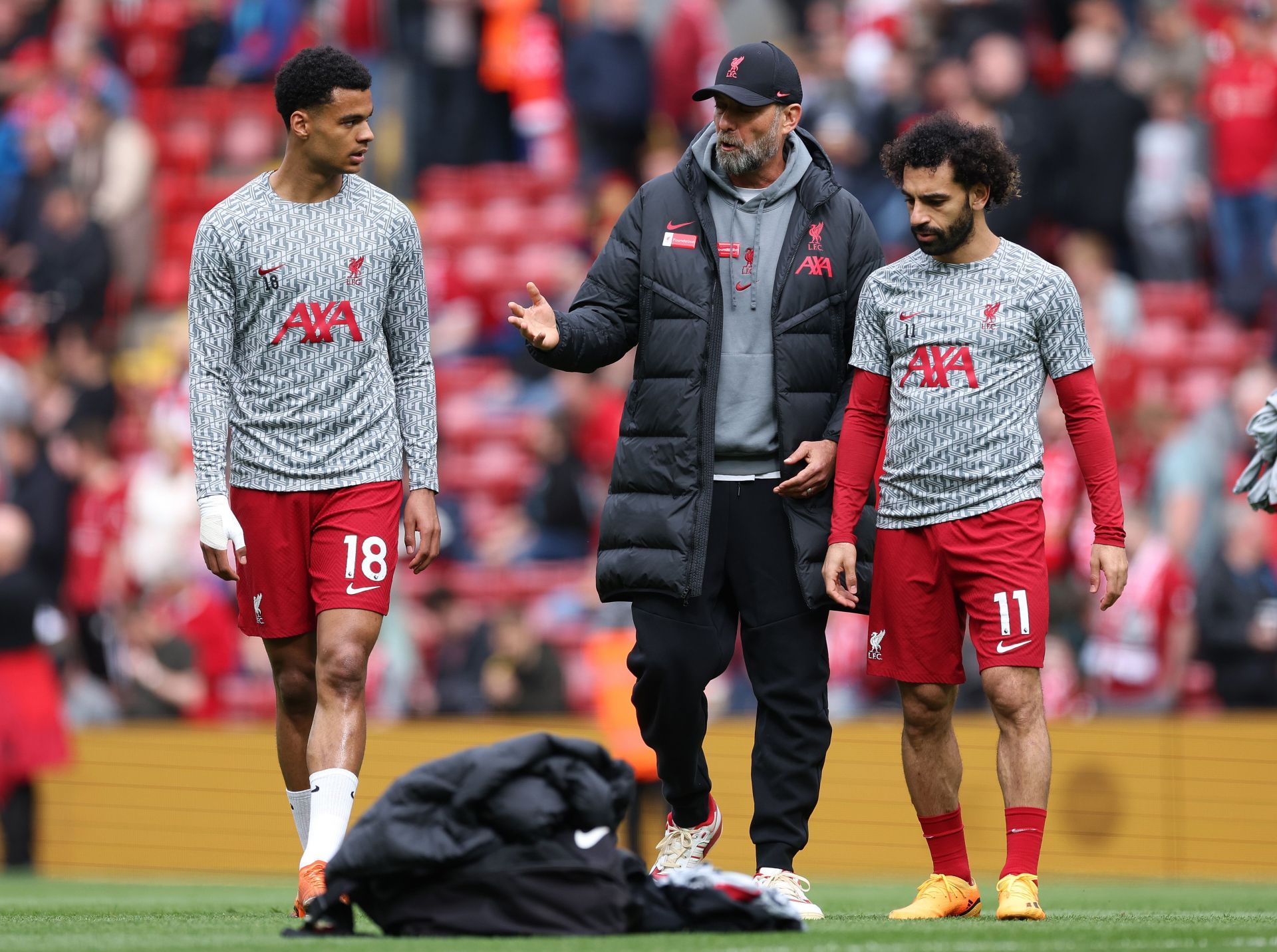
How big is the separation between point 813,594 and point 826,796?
5932mm

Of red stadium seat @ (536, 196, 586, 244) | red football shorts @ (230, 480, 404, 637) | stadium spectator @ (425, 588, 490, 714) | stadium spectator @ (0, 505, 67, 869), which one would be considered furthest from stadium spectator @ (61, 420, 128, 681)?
red football shorts @ (230, 480, 404, 637)

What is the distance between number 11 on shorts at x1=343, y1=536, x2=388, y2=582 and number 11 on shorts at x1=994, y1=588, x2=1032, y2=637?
1904 mm

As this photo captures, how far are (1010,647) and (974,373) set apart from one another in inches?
33.5

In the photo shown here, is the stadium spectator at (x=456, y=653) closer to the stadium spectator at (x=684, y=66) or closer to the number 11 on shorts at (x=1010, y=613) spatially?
the stadium spectator at (x=684, y=66)

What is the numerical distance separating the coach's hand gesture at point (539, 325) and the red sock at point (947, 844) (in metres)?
1.94

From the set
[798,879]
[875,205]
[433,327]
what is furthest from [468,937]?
[433,327]

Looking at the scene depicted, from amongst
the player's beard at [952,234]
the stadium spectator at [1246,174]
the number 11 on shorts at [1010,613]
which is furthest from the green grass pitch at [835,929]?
the stadium spectator at [1246,174]

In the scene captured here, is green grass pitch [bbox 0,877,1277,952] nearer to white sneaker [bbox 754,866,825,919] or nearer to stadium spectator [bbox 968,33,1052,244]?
white sneaker [bbox 754,866,825,919]

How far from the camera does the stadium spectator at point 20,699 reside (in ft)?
44.3

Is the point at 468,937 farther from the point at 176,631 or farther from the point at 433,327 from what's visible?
the point at 433,327

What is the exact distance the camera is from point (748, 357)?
23.3 ft

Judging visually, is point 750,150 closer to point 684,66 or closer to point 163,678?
point 163,678

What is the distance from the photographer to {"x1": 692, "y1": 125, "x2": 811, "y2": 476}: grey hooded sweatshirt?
7.09 metres

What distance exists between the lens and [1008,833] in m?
6.59
